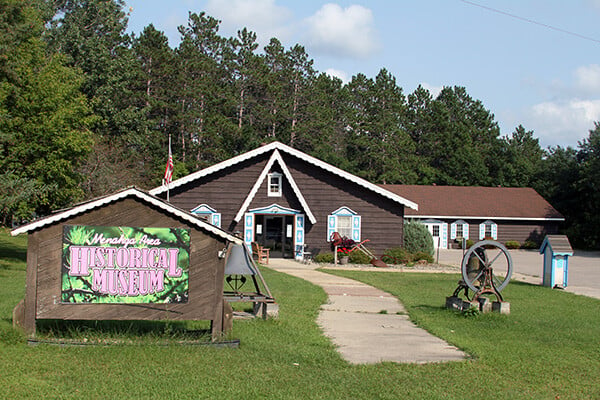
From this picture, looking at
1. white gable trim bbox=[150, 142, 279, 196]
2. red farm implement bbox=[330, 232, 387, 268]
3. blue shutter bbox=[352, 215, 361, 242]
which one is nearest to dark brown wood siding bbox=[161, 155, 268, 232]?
white gable trim bbox=[150, 142, 279, 196]

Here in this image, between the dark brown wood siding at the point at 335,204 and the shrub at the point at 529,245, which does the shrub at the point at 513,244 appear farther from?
the dark brown wood siding at the point at 335,204

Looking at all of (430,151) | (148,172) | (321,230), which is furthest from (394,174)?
(321,230)

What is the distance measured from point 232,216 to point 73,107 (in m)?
8.89

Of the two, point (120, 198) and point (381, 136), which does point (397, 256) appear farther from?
point (381, 136)

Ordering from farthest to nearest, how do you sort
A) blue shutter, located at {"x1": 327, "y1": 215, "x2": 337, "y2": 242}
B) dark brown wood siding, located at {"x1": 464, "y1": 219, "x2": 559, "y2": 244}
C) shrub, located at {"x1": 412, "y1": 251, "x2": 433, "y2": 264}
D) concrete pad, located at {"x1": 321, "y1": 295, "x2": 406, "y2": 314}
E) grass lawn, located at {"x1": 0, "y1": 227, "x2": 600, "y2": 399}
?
1. dark brown wood siding, located at {"x1": 464, "y1": 219, "x2": 559, "y2": 244}
2. blue shutter, located at {"x1": 327, "y1": 215, "x2": 337, "y2": 242}
3. shrub, located at {"x1": 412, "y1": 251, "x2": 433, "y2": 264}
4. concrete pad, located at {"x1": 321, "y1": 295, "x2": 406, "y2": 314}
5. grass lawn, located at {"x1": 0, "y1": 227, "x2": 600, "y2": 399}

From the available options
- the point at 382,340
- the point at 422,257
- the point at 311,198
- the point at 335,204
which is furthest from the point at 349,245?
the point at 382,340

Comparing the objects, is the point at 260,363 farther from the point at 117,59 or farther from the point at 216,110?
the point at 216,110

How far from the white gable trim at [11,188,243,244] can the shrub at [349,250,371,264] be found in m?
20.0

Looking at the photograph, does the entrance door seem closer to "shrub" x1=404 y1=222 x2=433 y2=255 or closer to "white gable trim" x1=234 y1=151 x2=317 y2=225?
"white gable trim" x1=234 y1=151 x2=317 y2=225

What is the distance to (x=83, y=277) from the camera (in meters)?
9.85

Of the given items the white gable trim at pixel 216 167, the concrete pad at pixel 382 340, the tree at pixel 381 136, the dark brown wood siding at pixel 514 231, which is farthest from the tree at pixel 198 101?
the concrete pad at pixel 382 340

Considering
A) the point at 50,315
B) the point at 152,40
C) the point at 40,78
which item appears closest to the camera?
the point at 50,315

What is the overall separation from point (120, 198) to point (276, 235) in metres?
22.8

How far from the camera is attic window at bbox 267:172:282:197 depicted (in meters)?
30.9
